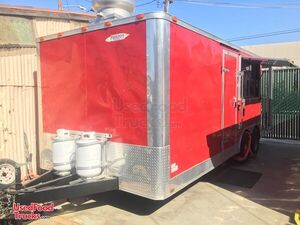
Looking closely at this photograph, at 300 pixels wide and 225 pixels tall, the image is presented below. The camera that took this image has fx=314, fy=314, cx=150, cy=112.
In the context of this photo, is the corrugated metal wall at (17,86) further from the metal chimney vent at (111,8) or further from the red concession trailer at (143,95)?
the metal chimney vent at (111,8)

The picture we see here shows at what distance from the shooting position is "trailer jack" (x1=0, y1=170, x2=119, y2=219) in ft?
12.3

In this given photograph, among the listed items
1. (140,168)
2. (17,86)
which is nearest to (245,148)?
(140,168)

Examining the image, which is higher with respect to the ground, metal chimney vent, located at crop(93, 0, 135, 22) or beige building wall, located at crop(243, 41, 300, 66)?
beige building wall, located at crop(243, 41, 300, 66)

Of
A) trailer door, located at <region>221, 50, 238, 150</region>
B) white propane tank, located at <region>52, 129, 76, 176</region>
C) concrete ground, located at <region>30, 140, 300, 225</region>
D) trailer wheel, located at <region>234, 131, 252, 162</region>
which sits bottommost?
concrete ground, located at <region>30, 140, 300, 225</region>

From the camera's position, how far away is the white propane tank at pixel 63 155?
4633mm

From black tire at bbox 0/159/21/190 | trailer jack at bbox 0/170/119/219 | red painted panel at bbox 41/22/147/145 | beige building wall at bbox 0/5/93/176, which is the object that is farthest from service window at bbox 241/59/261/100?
black tire at bbox 0/159/21/190

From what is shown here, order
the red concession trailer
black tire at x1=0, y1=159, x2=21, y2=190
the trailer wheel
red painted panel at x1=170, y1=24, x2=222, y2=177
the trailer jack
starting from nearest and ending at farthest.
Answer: the trailer jack < the red concession trailer < red painted panel at x1=170, y1=24, x2=222, y2=177 < black tire at x1=0, y1=159, x2=21, y2=190 < the trailer wheel

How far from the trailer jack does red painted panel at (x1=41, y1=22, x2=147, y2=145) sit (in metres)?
0.67

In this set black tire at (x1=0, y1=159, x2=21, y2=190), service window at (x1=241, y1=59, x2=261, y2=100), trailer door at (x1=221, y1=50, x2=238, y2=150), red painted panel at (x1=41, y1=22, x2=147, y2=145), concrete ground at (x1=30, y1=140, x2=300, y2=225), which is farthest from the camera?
service window at (x1=241, y1=59, x2=261, y2=100)

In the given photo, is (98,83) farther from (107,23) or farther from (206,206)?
(206,206)

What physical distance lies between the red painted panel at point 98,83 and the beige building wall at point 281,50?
25.7 metres

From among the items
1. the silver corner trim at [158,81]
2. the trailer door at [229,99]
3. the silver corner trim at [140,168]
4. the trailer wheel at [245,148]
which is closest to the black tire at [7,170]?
the silver corner trim at [140,168]

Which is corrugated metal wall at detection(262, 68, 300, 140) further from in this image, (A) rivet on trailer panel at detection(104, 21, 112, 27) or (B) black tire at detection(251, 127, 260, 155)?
(A) rivet on trailer panel at detection(104, 21, 112, 27)

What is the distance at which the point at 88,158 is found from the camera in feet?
14.0
